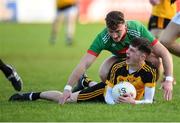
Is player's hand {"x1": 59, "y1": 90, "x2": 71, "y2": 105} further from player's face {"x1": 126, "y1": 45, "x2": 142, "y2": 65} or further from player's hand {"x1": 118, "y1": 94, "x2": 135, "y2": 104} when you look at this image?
player's face {"x1": 126, "y1": 45, "x2": 142, "y2": 65}

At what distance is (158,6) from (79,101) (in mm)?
4571

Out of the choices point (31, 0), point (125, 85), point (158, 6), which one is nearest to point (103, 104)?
point (125, 85)

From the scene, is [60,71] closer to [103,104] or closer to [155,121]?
[103,104]

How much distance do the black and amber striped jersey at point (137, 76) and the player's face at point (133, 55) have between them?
15 cm

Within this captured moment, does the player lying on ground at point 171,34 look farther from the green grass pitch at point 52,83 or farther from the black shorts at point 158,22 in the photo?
the black shorts at point 158,22

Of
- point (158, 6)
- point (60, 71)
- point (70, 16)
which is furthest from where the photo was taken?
point (70, 16)

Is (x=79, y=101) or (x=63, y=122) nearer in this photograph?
(x=63, y=122)

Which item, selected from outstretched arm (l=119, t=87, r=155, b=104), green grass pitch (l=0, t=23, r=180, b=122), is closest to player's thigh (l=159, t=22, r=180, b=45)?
green grass pitch (l=0, t=23, r=180, b=122)

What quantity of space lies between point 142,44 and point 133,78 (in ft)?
1.82

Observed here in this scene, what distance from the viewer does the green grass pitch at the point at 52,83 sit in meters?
9.03

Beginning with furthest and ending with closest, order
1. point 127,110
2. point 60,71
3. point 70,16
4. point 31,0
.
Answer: point 31,0, point 70,16, point 60,71, point 127,110

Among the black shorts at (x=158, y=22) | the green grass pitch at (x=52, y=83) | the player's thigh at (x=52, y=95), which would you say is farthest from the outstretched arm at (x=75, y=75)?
the black shorts at (x=158, y=22)

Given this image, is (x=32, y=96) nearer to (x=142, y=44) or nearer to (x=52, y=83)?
(x=142, y=44)

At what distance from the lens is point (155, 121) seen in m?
8.62
